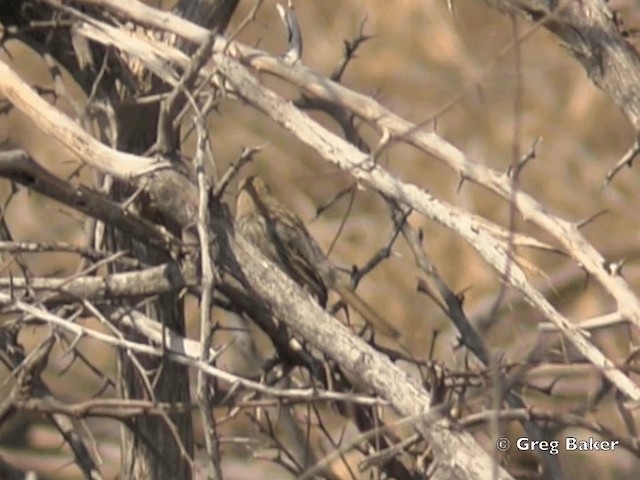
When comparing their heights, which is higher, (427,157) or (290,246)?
(427,157)

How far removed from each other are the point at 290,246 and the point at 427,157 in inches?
161

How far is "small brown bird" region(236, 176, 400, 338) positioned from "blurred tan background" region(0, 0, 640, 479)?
3238 mm

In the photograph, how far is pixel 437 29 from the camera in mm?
7461

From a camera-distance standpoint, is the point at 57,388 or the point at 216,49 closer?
the point at 216,49

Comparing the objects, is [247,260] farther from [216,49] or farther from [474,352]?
[474,352]

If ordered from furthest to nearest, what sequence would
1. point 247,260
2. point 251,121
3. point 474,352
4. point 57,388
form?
1. point 251,121
2. point 57,388
3. point 474,352
4. point 247,260

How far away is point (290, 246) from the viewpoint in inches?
122

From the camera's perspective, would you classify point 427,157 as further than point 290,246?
Yes

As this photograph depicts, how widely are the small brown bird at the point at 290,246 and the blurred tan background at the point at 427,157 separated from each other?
324cm

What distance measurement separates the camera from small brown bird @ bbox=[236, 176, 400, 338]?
2838 mm

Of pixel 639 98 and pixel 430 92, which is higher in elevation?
pixel 430 92

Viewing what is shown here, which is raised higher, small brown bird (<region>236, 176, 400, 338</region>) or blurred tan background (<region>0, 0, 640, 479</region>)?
blurred tan background (<region>0, 0, 640, 479</region>)

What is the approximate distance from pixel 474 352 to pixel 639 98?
572mm

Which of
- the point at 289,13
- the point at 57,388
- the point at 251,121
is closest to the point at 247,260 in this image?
the point at 289,13
